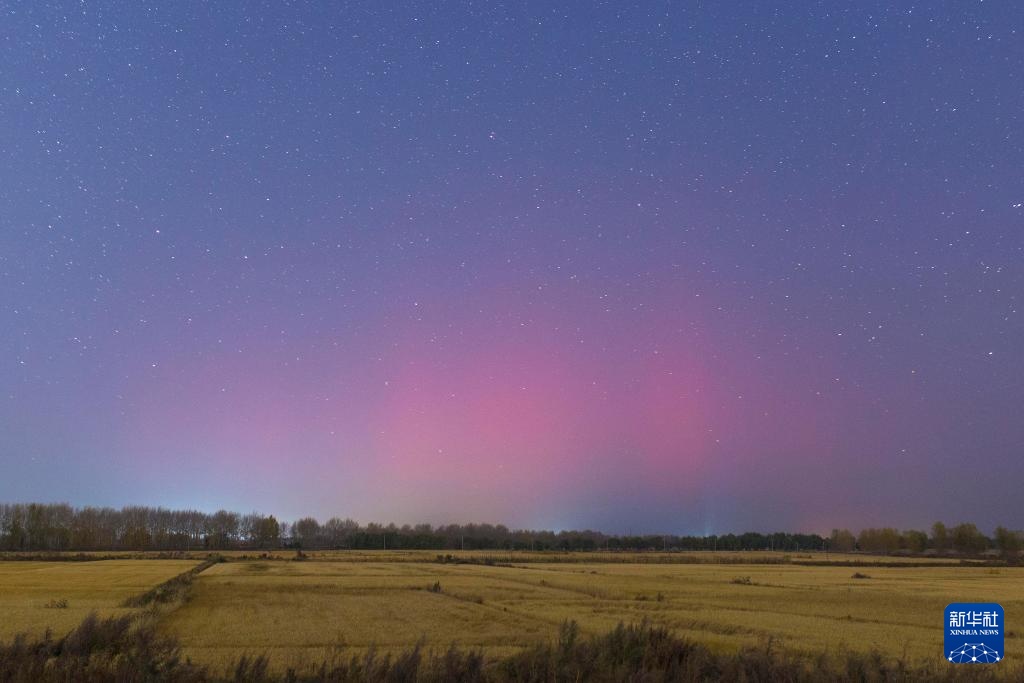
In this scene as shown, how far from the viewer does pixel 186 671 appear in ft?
50.4

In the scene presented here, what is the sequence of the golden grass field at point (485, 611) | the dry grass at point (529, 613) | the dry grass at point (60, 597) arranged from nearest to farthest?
the dry grass at point (529, 613) → the golden grass field at point (485, 611) → the dry grass at point (60, 597)

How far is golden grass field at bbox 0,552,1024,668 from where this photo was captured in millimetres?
34062

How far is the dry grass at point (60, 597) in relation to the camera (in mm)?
37653

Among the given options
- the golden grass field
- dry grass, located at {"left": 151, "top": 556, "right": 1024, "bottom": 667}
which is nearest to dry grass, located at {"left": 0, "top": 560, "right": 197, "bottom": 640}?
the golden grass field

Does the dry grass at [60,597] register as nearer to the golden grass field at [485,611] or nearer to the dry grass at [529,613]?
the golden grass field at [485,611]

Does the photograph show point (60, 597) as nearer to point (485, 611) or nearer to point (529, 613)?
point (485, 611)

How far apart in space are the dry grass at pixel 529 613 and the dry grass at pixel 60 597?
4.68m

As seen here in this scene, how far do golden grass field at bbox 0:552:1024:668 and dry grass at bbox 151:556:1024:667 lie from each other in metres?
0.10

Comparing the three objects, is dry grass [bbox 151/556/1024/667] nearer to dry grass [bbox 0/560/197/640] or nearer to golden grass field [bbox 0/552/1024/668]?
golden grass field [bbox 0/552/1024/668]

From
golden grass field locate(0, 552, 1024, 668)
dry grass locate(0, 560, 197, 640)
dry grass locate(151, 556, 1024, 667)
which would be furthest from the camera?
dry grass locate(0, 560, 197, 640)

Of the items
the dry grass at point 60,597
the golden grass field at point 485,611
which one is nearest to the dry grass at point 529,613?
the golden grass field at point 485,611

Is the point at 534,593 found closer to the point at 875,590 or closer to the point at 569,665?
the point at 875,590

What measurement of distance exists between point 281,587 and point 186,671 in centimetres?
5931

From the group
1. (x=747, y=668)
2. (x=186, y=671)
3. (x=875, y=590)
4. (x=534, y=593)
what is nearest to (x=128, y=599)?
(x=534, y=593)
